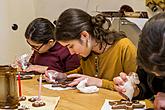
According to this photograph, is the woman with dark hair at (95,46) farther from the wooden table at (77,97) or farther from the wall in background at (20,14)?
the wall in background at (20,14)

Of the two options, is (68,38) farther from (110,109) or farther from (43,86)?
(110,109)

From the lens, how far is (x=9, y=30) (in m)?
4.25

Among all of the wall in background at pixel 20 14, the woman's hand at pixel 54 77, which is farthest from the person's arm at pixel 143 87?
the wall in background at pixel 20 14

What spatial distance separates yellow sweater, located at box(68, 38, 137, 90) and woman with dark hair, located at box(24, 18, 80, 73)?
1.52 feet


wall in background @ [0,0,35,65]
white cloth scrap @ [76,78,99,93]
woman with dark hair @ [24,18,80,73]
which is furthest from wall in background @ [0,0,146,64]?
white cloth scrap @ [76,78,99,93]

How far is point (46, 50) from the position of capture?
278 cm

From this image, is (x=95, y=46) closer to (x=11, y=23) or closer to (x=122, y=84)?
(x=122, y=84)

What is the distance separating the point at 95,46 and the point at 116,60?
0.17 meters

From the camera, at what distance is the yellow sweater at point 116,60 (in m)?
2.10

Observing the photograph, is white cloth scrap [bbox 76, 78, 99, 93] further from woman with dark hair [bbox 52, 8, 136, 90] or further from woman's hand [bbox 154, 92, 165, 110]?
woman's hand [bbox 154, 92, 165, 110]

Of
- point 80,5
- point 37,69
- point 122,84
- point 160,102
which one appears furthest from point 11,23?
point 160,102

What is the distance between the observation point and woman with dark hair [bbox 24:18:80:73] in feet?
8.74

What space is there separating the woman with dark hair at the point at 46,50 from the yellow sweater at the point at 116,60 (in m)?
0.46

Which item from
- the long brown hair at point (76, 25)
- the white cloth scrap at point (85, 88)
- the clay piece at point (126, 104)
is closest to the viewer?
the clay piece at point (126, 104)
